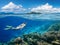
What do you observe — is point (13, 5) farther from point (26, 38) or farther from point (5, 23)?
point (26, 38)

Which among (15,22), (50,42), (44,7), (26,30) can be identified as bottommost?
(50,42)

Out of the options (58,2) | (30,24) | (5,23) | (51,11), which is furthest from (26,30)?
(58,2)

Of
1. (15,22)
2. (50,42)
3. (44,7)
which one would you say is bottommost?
(50,42)

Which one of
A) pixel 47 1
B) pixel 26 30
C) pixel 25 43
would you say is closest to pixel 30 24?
pixel 26 30

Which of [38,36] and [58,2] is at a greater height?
[58,2]

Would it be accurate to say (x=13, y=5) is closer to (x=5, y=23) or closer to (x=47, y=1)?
(x=5, y=23)

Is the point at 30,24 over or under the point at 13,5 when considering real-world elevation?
under
